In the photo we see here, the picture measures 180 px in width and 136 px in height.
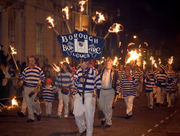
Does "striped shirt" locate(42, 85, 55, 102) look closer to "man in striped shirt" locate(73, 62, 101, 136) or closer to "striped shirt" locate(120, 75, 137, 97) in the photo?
"striped shirt" locate(120, 75, 137, 97)

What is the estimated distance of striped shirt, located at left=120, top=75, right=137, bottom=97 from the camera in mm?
14008

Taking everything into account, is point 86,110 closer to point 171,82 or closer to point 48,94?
point 48,94

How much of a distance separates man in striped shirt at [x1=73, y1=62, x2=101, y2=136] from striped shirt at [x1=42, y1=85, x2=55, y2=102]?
15.0 feet

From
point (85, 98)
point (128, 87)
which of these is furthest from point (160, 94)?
point (85, 98)

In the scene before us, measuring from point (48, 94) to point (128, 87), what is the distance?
9.78 ft

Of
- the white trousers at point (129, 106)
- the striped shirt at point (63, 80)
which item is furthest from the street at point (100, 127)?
the striped shirt at point (63, 80)

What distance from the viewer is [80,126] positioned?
31.6 ft

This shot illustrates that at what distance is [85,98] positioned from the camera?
9438 mm

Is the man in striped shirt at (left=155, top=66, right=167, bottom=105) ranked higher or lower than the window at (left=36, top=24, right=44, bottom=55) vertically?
lower

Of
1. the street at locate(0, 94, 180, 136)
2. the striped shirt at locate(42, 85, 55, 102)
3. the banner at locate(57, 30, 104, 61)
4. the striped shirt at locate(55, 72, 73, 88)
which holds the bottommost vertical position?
the street at locate(0, 94, 180, 136)

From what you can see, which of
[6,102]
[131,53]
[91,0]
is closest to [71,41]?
[131,53]

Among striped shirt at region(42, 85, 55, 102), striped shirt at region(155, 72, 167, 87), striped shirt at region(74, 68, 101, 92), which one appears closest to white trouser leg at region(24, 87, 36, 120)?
striped shirt at region(42, 85, 55, 102)

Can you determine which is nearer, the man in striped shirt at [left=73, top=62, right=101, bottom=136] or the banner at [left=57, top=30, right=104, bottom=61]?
the man in striped shirt at [left=73, top=62, right=101, bottom=136]

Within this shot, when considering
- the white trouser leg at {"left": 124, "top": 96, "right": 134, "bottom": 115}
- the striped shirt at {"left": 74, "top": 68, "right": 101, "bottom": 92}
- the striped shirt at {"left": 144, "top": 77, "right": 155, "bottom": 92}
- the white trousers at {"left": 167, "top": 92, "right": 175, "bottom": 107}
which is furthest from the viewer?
the white trousers at {"left": 167, "top": 92, "right": 175, "bottom": 107}
